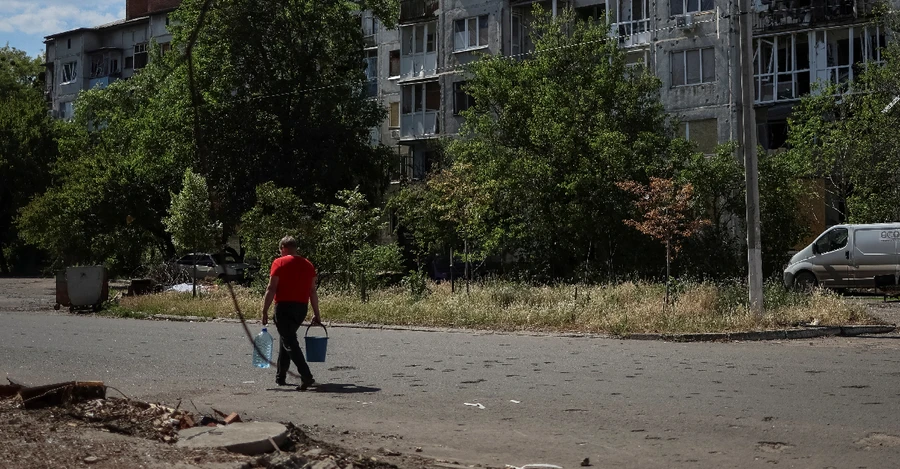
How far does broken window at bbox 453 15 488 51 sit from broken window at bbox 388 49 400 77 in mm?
7747

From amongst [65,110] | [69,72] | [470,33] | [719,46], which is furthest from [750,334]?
[65,110]

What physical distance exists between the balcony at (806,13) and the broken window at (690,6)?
211 centimetres

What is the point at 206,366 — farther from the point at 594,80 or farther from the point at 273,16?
the point at 273,16

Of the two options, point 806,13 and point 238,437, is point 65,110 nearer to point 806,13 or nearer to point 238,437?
point 806,13

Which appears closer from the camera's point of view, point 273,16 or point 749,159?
point 749,159

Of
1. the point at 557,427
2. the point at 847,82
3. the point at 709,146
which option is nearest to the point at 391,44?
the point at 709,146

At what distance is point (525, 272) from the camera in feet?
115

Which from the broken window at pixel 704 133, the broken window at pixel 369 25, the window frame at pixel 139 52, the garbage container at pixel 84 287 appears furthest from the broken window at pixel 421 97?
the window frame at pixel 139 52

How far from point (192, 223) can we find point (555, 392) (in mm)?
23587

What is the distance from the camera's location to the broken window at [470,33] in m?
51.5

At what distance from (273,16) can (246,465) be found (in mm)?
41486

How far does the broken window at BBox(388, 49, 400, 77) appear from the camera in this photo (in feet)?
196

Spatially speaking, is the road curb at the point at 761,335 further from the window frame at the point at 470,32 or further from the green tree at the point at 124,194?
the window frame at the point at 470,32

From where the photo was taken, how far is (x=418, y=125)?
178ft
